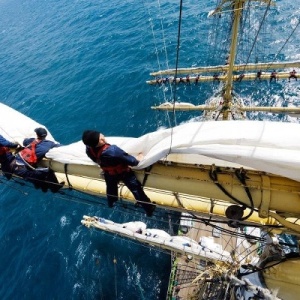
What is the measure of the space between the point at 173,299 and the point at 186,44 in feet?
93.4

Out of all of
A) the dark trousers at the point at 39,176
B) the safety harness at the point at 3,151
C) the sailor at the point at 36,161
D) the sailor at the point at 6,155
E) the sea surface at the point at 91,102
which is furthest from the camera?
the sea surface at the point at 91,102

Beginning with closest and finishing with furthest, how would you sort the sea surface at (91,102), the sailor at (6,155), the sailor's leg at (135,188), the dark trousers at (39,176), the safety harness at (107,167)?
the safety harness at (107,167), the sailor's leg at (135,188), the dark trousers at (39,176), the sailor at (6,155), the sea surface at (91,102)

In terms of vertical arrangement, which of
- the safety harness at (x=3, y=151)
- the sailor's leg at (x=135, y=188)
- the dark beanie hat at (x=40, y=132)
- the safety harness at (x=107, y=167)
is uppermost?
the dark beanie hat at (x=40, y=132)

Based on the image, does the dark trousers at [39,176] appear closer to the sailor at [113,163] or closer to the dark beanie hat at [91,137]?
the sailor at [113,163]

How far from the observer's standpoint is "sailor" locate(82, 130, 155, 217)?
575 cm

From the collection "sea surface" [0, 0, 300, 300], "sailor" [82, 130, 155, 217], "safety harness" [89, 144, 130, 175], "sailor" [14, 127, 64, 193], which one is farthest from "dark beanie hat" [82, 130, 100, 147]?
"sea surface" [0, 0, 300, 300]

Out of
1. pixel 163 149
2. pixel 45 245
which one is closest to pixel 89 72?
pixel 45 245

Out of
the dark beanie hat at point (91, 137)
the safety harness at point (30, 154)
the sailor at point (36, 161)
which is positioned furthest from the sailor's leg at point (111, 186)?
the safety harness at point (30, 154)

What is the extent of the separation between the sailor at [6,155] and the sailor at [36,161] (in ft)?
0.77

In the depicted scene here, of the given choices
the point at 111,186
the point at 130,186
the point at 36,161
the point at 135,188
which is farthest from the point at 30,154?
the point at 135,188

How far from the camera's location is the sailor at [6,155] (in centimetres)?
754

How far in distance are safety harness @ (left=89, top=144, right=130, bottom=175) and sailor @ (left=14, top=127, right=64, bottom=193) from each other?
5.60ft

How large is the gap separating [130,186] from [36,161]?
2.79 m

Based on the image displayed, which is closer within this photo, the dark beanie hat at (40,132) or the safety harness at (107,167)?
the safety harness at (107,167)
